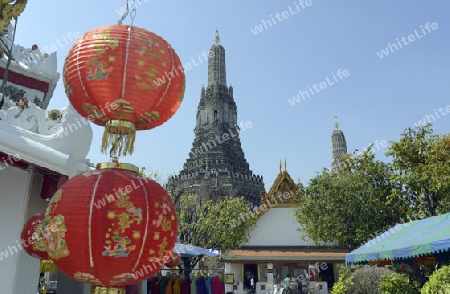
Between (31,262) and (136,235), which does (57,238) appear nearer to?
(136,235)

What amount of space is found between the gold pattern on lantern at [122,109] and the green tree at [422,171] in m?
15.0

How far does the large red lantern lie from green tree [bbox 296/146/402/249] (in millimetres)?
17481

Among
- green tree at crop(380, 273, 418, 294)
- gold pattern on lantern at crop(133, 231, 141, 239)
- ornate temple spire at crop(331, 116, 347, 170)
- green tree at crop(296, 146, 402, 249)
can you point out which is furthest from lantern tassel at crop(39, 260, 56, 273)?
ornate temple spire at crop(331, 116, 347, 170)

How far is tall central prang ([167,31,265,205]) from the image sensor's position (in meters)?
46.5

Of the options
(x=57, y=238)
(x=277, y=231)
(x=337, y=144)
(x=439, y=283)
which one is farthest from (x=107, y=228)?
(x=337, y=144)

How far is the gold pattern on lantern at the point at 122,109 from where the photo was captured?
3.41 m

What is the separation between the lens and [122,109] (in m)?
3.45

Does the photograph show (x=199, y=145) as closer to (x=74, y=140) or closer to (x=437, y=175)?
(x=437, y=175)

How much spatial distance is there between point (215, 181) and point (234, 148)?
749 centimetres

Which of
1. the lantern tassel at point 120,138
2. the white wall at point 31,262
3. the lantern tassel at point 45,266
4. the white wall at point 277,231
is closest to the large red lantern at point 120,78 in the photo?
the lantern tassel at point 120,138

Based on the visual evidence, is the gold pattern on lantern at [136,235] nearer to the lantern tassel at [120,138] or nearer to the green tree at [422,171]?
the lantern tassel at [120,138]

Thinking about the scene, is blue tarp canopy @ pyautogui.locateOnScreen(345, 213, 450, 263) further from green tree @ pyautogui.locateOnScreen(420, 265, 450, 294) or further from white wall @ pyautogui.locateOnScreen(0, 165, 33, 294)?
white wall @ pyautogui.locateOnScreen(0, 165, 33, 294)

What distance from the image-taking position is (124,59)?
134 inches

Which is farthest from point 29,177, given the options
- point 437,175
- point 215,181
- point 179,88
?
point 215,181
